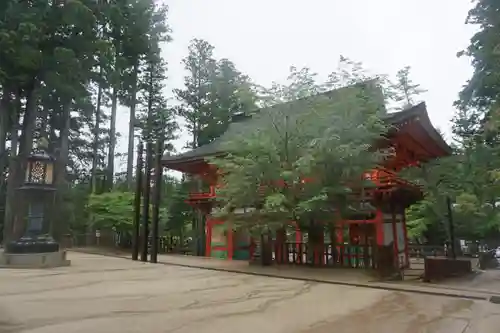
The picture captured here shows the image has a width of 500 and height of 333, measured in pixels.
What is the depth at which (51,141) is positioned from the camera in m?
22.6

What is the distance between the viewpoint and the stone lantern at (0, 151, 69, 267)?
9.06 m

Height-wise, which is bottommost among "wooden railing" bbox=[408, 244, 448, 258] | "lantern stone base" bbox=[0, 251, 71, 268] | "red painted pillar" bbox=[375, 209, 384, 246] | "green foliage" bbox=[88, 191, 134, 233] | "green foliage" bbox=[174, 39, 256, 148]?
"wooden railing" bbox=[408, 244, 448, 258]

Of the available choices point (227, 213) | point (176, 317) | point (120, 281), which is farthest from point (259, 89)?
point (176, 317)

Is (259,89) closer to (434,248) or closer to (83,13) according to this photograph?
(83,13)

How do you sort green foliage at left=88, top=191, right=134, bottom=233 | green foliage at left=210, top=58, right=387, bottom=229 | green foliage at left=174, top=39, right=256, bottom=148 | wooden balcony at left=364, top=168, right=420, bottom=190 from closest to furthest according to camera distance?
green foliage at left=210, top=58, right=387, bottom=229
wooden balcony at left=364, top=168, right=420, bottom=190
green foliage at left=88, top=191, right=134, bottom=233
green foliage at left=174, top=39, right=256, bottom=148

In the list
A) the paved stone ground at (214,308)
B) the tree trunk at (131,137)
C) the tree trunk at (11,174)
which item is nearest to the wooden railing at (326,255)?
the paved stone ground at (214,308)

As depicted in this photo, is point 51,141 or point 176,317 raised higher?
point 51,141

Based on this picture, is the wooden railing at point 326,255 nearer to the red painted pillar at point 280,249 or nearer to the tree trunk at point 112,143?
the red painted pillar at point 280,249

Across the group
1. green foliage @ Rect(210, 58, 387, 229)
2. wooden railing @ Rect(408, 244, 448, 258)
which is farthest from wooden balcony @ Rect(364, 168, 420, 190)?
wooden railing @ Rect(408, 244, 448, 258)

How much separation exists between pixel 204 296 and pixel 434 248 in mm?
15633

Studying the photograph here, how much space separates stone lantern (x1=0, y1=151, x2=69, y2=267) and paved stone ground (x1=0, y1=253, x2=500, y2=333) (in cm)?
153

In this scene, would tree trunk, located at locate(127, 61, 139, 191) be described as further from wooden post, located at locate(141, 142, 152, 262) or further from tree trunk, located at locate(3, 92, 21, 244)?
wooden post, located at locate(141, 142, 152, 262)

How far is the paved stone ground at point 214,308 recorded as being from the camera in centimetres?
394

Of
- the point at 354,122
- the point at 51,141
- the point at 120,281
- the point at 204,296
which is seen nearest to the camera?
the point at 204,296
